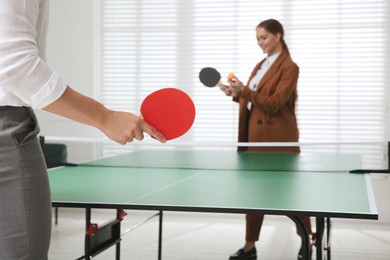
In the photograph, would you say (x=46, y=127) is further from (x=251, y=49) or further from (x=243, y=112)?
(x=243, y=112)

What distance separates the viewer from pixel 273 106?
420 cm

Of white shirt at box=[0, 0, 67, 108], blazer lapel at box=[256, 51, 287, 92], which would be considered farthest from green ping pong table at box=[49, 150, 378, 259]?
white shirt at box=[0, 0, 67, 108]

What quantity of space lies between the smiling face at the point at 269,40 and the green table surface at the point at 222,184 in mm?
735

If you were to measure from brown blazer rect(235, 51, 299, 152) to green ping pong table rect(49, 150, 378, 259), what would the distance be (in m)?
0.17

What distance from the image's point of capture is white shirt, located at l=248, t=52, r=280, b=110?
14.5 feet

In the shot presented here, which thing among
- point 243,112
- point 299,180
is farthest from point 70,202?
point 243,112

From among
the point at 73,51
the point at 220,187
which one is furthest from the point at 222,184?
the point at 73,51

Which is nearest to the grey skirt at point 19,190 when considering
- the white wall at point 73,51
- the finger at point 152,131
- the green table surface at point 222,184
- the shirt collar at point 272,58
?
the finger at point 152,131

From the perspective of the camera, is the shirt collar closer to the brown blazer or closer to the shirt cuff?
the brown blazer

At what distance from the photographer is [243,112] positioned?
4383 millimetres

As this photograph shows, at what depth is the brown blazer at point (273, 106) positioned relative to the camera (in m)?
4.21

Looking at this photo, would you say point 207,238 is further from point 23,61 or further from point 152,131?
point 23,61

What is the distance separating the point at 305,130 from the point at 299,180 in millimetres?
2755

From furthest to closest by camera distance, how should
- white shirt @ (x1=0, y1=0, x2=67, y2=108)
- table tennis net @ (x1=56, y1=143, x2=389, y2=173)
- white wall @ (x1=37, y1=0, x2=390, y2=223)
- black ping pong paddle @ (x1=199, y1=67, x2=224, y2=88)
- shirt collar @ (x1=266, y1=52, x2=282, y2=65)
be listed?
white wall @ (x1=37, y1=0, x2=390, y2=223) → shirt collar @ (x1=266, y1=52, x2=282, y2=65) → black ping pong paddle @ (x1=199, y1=67, x2=224, y2=88) → table tennis net @ (x1=56, y1=143, x2=389, y2=173) → white shirt @ (x1=0, y1=0, x2=67, y2=108)
